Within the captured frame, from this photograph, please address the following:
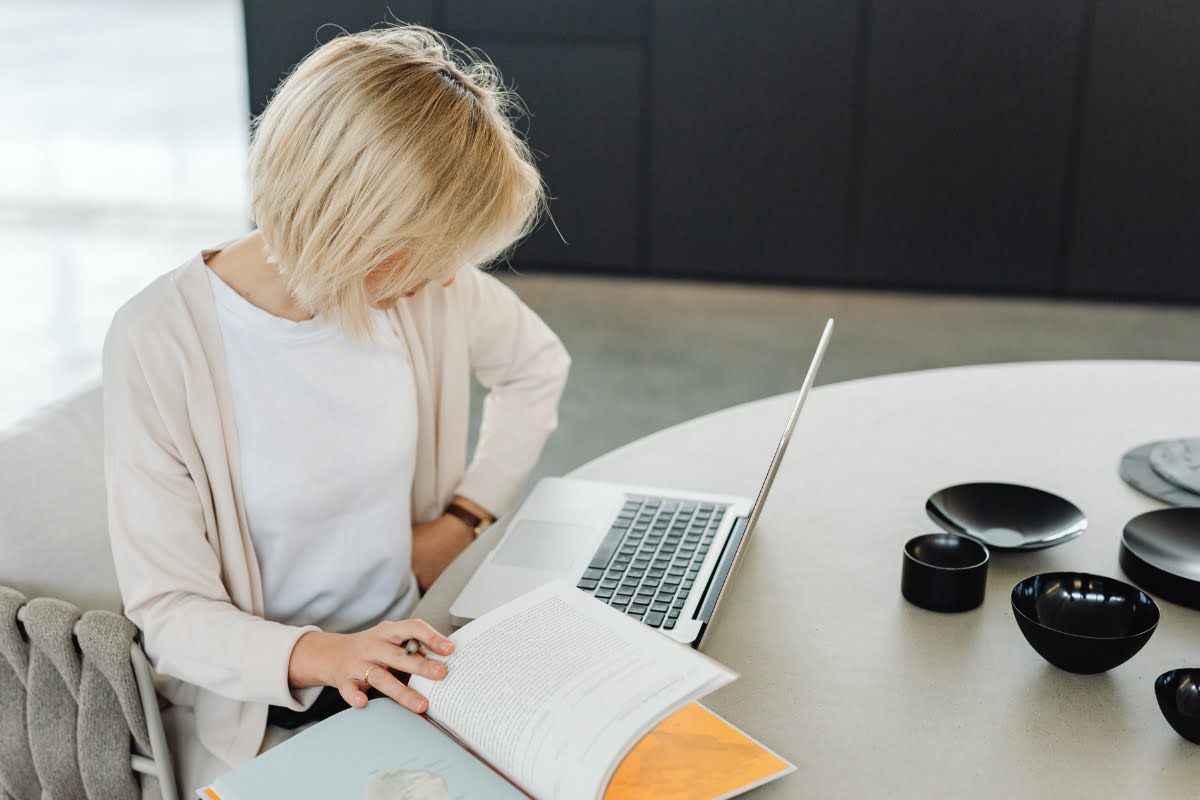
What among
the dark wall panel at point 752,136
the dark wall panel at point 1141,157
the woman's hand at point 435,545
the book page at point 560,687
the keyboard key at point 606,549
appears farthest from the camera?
the dark wall panel at point 752,136

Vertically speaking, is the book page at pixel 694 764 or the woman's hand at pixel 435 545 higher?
the book page at pixel 694 764

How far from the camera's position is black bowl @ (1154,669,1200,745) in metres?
0.96

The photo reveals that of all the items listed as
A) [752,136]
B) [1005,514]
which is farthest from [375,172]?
[752,136]

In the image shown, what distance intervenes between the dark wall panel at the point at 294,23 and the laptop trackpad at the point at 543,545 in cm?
321

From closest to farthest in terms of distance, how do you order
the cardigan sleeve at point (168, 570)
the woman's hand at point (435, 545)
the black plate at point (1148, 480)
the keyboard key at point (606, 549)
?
the cardigan sleeve at point (168, 570), the keyboard key at point (606, 549), the black plate at point (1148, 480), the woman's hand at point (435, 545)

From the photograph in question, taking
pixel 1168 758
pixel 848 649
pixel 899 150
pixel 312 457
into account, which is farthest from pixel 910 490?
pixel 899 150

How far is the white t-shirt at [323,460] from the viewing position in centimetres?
125

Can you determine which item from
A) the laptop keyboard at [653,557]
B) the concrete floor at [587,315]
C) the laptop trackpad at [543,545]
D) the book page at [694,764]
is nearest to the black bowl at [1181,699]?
the book page at [694,764]

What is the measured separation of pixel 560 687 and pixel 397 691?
0.45 feet

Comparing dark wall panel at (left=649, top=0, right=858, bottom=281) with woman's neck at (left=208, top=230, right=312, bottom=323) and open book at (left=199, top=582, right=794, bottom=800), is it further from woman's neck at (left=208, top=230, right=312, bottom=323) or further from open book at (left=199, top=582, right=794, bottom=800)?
open book at (left=199, top=582, right=794, bottom=800)

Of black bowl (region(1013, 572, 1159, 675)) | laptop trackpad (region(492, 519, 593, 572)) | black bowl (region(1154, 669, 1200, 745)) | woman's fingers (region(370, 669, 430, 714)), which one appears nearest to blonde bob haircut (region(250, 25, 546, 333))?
laptop trackpad (region(492, 519, 593, 572))

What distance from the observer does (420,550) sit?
4.87ft

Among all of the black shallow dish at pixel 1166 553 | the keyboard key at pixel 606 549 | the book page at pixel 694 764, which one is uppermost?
the black shallow dish at pixel 1166 553

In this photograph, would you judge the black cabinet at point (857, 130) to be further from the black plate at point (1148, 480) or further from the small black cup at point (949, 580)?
the small black cup at point (949, 580)
